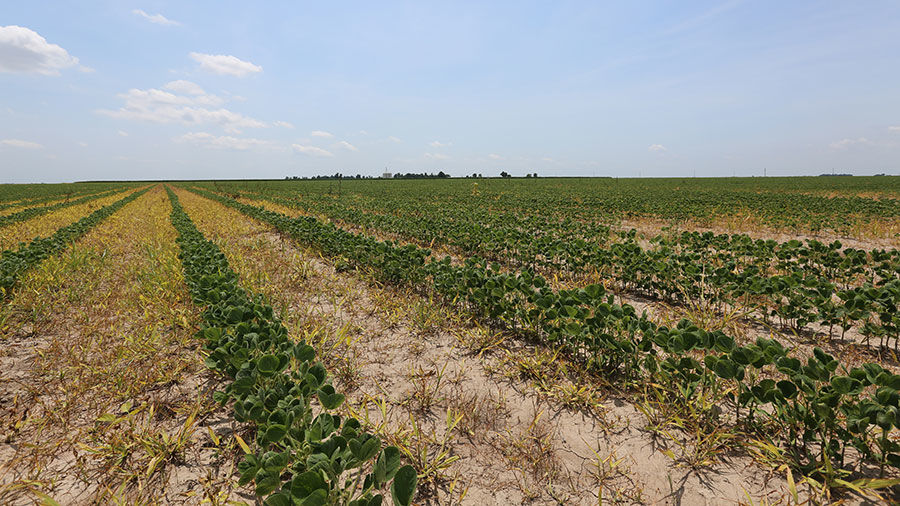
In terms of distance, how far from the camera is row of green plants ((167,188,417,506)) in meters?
1.62

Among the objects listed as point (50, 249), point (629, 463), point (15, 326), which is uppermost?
point (50, 249)

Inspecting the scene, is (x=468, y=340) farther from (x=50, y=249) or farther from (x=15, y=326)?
(x=50, y=249)

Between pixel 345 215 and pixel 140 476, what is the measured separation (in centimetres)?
1341

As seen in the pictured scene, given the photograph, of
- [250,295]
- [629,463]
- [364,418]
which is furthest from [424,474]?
[250,295]

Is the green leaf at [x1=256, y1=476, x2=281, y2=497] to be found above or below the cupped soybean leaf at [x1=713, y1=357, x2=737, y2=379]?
below

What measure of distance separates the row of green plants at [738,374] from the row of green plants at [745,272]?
0.76 meters

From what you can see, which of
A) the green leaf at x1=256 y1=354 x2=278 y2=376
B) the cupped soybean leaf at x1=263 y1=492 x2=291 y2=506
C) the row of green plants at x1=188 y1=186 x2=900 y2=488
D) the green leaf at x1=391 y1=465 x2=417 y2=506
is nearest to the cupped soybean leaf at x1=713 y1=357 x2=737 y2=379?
the row of green plants at x1=188 y1=186 x2=900 y2=488

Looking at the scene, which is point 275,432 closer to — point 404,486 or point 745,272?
point 404,486

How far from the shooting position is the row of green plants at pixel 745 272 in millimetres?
3904

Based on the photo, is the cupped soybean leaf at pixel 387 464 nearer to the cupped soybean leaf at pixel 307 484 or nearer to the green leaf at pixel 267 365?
the cupped soybean leaf at pixel 307 484

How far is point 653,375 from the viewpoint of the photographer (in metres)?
3.29

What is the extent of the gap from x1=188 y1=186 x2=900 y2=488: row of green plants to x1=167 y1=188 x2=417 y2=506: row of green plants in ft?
7.32

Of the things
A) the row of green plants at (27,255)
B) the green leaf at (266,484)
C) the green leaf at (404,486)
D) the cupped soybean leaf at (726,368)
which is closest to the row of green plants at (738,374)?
the cupped soybean leaf at (726,368)

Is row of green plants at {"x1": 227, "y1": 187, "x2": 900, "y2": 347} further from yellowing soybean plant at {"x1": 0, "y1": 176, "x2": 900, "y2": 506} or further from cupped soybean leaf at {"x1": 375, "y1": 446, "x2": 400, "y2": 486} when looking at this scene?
cupped soybean leaf at {"x1": 375, "y1": 446, "x2": 400, "y2": 486}
